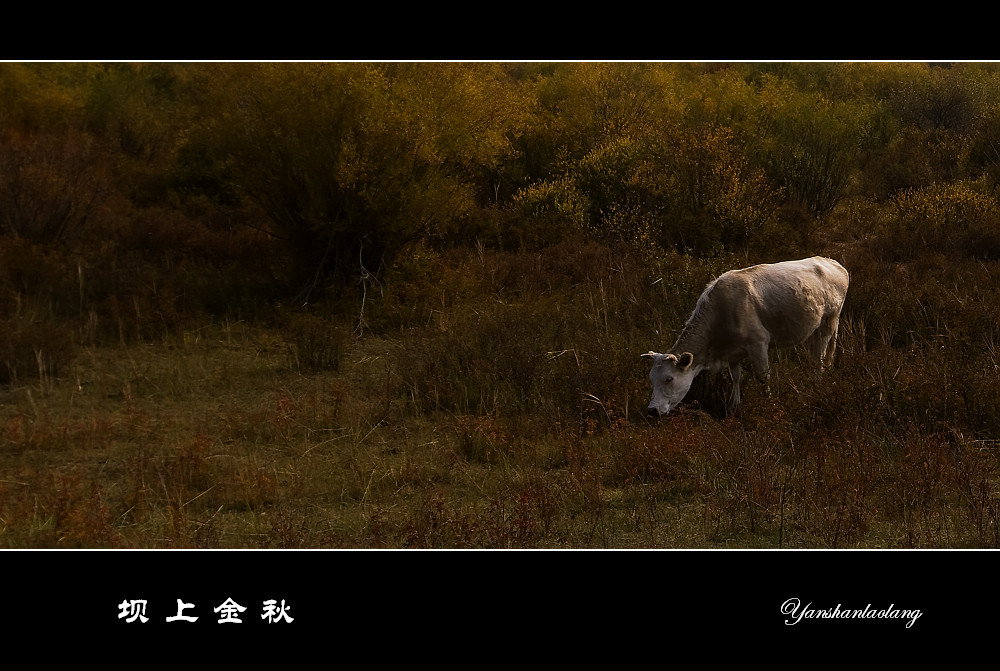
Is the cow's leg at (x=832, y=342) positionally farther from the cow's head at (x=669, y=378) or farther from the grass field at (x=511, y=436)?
the cow's head at (x=669, y=378)

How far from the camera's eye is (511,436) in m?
8.47

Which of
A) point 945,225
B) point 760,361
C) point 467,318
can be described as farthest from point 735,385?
point 945,225

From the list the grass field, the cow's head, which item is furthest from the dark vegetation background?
the cow's head

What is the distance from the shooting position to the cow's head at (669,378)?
346 inches

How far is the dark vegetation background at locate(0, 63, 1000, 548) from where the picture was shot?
6797mm

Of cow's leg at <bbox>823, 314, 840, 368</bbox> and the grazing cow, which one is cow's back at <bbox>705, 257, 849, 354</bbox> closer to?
the grazing cow

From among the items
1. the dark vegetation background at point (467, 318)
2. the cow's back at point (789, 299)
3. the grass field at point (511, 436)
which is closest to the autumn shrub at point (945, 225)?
the dark vegetation background at point (467, 318)

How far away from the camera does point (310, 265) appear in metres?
14.7

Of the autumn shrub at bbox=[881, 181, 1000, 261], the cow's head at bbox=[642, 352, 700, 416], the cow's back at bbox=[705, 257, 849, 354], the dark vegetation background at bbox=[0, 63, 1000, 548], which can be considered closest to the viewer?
the dark vegetation background at bbox=[0, 63, 1000, 548]

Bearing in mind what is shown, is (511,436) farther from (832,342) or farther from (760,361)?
(832,342)

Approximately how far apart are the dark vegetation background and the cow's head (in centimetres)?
20

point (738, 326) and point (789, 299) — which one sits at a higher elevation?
point (789, 299)

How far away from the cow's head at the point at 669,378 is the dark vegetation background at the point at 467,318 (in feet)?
0.66

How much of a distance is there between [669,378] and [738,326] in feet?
3.10
